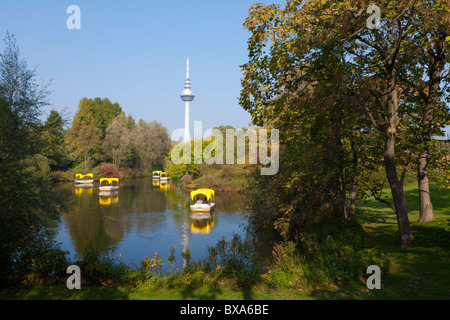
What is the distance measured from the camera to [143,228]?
2764 centimetres

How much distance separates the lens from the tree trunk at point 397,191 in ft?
39.4

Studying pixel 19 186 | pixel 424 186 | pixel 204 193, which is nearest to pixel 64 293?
pixel 19 186

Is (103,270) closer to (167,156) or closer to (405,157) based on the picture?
(405,157)

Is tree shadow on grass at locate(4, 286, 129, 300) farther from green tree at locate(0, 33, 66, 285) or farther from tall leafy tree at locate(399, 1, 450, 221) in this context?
tall leafy tree at locate(399, 1, 450, 221)

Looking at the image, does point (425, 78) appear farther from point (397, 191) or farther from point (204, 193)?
point (204, 193)

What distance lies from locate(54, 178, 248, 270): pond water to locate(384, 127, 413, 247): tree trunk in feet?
32.6

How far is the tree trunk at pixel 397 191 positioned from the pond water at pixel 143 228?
32.6ft

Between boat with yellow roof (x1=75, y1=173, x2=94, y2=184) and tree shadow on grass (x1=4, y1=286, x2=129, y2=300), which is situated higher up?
boat with yellow roof (x1=75, y1=173, x2=94, y2=184)

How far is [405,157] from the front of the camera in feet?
49.5

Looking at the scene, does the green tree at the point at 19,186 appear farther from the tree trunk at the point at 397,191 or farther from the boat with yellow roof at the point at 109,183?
the boat with yellow roof at the point at 109,183

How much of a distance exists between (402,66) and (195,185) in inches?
1836

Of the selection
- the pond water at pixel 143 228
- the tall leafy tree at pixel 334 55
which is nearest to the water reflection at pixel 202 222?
the pond water at pixel 143 228

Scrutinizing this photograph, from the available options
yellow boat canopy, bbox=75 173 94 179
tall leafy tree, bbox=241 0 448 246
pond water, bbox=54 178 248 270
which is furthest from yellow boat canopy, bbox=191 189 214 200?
yellow boat canopy, bbox=75 173 94 179

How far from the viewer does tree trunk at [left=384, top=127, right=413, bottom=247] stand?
1201cm
